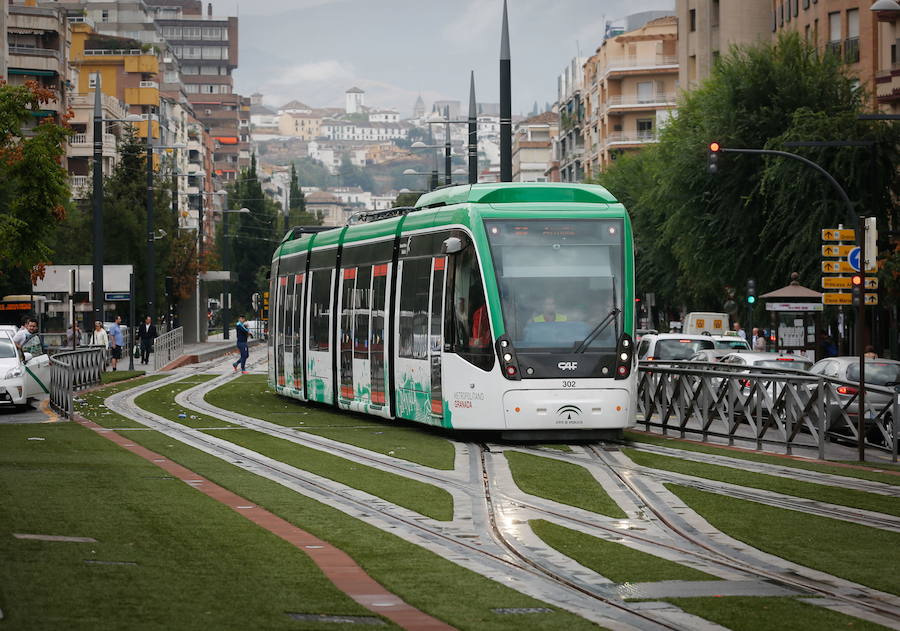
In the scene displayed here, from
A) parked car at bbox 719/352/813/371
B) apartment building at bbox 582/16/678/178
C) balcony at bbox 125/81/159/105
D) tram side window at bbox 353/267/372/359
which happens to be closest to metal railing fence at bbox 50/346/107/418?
tram side window at bbox 353/267/372/359

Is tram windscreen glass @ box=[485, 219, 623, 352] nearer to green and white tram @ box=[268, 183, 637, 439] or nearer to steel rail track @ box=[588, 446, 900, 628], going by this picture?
green and white tram @ box=[268, 183, 637, 439]

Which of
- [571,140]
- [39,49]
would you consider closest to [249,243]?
[571,140]

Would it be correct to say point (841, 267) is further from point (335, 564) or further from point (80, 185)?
point (80, 185)

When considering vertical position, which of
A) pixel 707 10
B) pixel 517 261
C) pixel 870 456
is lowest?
pixel 870 456

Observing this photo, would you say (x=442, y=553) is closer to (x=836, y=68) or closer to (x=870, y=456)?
(x=870, y=456)

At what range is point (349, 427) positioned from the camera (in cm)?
2433

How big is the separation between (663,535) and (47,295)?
5707cm

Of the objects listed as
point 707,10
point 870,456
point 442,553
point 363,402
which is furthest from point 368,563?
point 707,10

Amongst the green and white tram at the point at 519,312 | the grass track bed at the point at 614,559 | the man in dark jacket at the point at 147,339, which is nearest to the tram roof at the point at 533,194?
the green and white tram at the point at 519,312

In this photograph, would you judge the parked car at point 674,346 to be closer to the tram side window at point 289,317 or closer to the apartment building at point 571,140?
the tram side window at point 289,317

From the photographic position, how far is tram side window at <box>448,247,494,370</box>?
20.6m

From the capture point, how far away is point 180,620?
26.2 ft

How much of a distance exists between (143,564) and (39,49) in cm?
8488

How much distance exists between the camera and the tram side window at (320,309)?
93.3 ft
